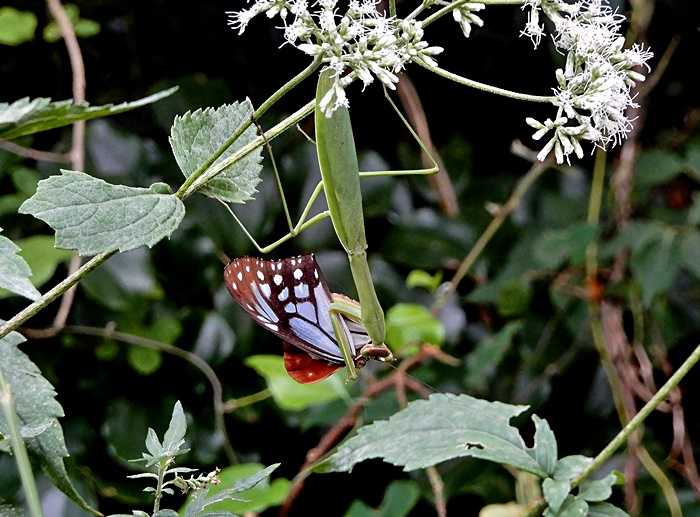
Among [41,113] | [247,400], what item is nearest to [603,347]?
[247,400]

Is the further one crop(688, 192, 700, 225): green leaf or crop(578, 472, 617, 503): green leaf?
crop(688, 192, 700, 225): green leaf

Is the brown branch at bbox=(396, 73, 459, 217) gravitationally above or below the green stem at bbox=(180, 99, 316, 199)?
below

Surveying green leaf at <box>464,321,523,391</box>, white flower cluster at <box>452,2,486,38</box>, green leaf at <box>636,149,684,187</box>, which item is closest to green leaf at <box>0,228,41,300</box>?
white flower cluster at <box>452,2,486,38</box>

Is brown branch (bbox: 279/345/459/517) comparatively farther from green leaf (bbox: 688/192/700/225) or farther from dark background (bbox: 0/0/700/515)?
green leaf (bbox: 688/192/700/225)

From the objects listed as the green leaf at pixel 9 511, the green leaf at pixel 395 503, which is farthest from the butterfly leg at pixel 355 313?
the green leaf at pixel 395 503

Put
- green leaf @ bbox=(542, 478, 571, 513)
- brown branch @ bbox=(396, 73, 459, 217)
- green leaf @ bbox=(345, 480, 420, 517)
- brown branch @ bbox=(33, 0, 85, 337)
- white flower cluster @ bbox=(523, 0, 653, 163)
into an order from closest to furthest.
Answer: white flower cluster @ bbox=(523, 0, 653, 163), green leaf @ bbox=(542, 478, 571, 513), green leaf @ bbox=(345, 480, 420, 517), brown branch @ bbox=(33, 0, 85, 337), brown branch @ bbox=(396, 73, 459, 217)
